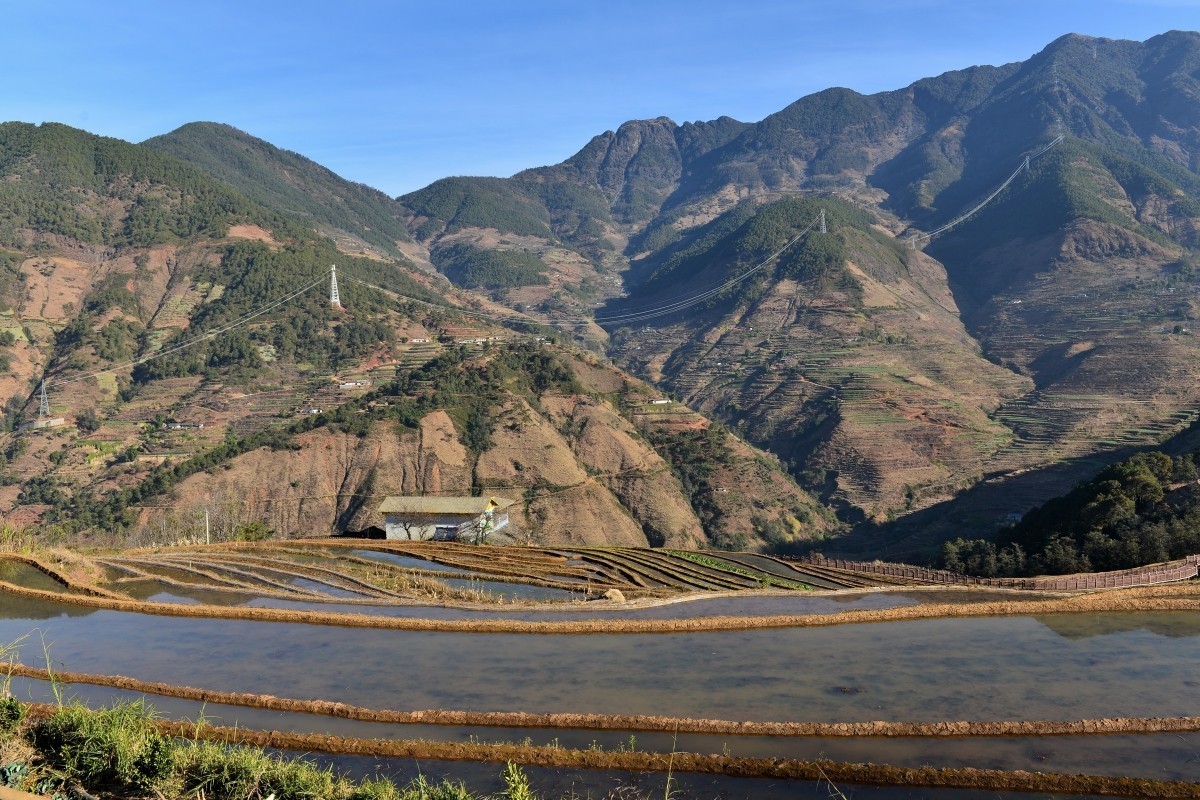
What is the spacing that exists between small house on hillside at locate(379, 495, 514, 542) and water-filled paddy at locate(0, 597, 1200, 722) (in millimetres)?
27686

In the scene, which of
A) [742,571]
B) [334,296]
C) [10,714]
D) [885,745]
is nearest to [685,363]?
[334,296]

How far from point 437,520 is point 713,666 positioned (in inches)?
1422

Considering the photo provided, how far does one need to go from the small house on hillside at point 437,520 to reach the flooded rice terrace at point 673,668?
70.0ft

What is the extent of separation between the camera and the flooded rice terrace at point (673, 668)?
14695 mm

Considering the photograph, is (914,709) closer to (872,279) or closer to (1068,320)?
(1068,320)

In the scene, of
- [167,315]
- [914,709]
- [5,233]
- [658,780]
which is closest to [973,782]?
[914,709]

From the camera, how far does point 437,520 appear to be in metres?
53.2

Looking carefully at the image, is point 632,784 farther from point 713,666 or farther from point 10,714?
Result: point 10,714

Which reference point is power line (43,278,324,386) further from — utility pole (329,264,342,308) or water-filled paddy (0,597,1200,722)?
water-filled paddy (0,597,1200,722)

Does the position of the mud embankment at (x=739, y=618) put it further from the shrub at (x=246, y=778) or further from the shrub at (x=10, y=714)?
the shrub at (x=246, y=778)

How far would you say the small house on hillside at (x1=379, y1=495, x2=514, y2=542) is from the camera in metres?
52.8

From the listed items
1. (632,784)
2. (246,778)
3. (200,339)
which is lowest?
(632,784)

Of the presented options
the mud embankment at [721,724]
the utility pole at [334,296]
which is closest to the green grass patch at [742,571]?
the mud embankment at [721,724]

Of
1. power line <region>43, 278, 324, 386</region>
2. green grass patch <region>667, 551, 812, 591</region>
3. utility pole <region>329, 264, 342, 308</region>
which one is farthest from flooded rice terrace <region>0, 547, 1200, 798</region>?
utility pole <region>329, 264, 342, 308</region>
